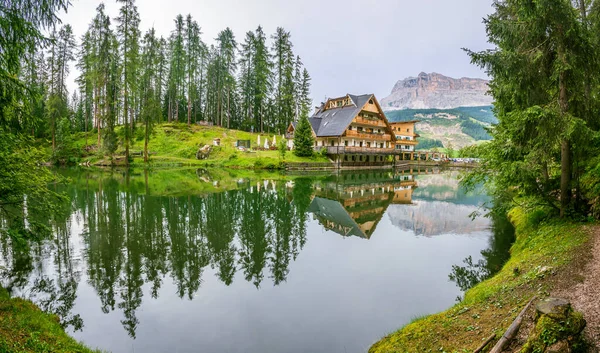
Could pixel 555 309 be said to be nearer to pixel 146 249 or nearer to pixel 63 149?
pixel 146 249

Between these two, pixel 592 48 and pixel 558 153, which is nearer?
pixel 592 48

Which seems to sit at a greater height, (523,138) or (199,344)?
(523,138)

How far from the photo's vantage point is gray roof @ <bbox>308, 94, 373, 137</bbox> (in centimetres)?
5547

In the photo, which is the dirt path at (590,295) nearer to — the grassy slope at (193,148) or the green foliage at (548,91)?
the green foliage at (548,91)

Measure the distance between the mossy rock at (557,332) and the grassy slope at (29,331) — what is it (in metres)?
6.95

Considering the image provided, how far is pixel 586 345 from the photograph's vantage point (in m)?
4.22

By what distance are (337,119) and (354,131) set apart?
14.5ft

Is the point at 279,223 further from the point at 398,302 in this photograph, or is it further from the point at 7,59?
the point at 7,59

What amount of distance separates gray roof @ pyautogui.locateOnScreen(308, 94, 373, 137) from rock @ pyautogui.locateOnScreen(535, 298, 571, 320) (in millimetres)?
50251

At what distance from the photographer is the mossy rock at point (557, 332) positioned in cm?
405

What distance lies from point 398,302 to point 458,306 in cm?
205

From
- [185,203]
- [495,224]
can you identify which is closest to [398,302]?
[495,224]

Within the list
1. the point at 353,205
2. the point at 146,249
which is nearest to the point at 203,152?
the point at 353,205

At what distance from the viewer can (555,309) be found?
4.25 m
